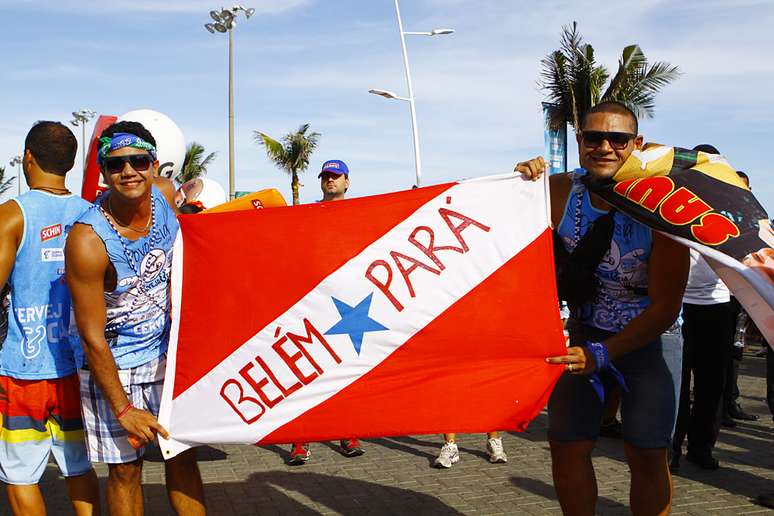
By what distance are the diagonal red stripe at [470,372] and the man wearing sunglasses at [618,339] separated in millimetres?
211

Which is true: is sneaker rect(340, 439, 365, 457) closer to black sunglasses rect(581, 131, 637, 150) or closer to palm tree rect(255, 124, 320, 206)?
black sunglasses rect(581, 131, 637, 150)

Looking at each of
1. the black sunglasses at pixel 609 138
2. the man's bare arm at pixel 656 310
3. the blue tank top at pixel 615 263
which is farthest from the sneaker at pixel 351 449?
the black sunglasses at pixel 609 138

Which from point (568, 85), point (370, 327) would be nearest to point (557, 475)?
point (370, 327)

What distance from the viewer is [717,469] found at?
590 centimetres

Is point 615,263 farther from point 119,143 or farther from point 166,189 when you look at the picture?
point 166,189

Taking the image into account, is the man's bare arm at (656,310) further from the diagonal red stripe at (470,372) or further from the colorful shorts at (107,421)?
the colorful shorts at (107,421)

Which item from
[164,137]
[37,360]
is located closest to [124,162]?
[37,360]

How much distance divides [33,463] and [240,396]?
1.07 m

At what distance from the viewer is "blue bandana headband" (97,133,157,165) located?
343 centimetres

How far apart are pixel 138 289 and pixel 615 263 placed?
2.18 metres

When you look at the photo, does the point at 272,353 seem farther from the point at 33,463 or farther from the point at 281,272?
the point at 33,463

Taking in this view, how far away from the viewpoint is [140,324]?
3570 mm

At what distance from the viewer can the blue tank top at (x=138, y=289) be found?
338 centimetres

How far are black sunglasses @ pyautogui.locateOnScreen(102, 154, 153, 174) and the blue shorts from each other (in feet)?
7.19
